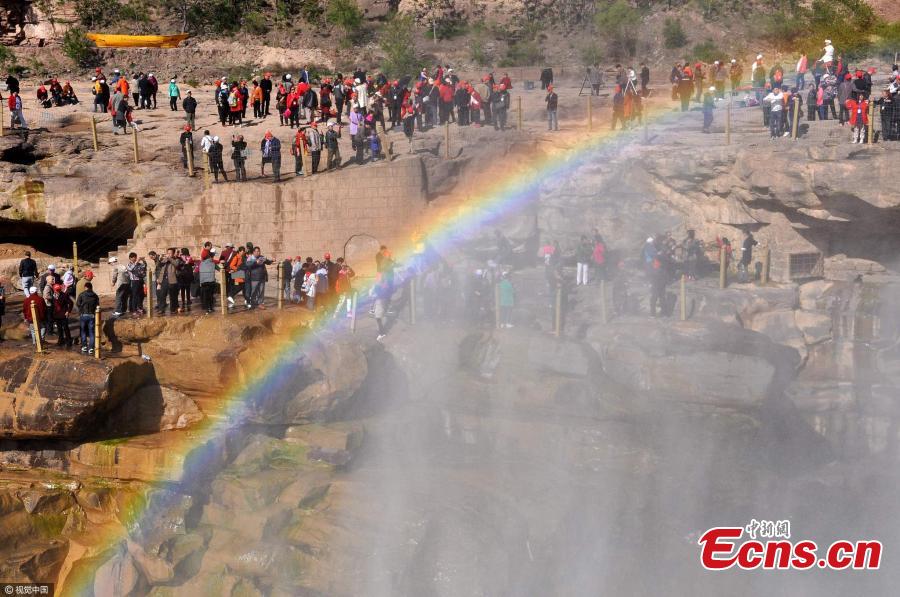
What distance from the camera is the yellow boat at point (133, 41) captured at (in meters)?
40.3

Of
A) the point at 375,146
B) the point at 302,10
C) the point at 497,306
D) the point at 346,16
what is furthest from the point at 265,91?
the point at 302,10

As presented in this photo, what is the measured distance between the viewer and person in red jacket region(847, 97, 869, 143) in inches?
864

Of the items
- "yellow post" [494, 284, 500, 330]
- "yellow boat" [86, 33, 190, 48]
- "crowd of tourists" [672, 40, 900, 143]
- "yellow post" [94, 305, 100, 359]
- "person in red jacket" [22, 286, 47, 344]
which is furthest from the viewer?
"yellow boat" [86, 33, 190, 48]

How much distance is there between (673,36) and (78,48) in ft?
73.0

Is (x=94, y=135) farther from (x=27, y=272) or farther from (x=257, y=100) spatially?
(x=27, y=272)

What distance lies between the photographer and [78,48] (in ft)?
127

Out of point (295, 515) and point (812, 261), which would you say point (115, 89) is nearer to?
point (295, 515)

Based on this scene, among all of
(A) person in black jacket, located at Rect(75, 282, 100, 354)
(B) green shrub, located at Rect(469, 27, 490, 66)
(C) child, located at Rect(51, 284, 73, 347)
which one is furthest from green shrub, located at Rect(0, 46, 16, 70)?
(A) person in black jacket, located at Rect(75, 282, 100, 354)

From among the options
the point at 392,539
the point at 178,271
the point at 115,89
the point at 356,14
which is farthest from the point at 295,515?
the point at 356,14

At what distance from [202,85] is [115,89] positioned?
7.42 metres

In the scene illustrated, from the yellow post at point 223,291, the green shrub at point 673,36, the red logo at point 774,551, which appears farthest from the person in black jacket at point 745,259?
the green shrub at point 673,36

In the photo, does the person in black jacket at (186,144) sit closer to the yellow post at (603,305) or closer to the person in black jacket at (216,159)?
the person in black jacket at (216,159)

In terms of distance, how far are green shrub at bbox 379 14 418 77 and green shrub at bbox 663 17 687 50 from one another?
31.0 feet

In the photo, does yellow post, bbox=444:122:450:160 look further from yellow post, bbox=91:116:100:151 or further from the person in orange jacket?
yellow post, bbox=91:116:100:151
